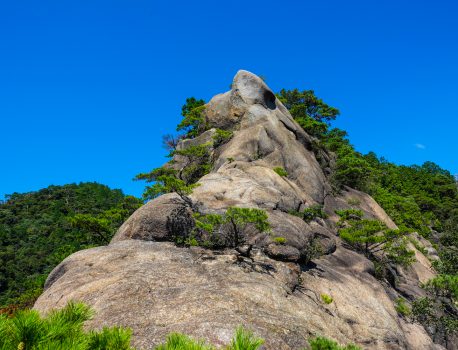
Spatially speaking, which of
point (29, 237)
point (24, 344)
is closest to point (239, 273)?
point (24, 344)

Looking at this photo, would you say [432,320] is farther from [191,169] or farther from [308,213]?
[191,169]

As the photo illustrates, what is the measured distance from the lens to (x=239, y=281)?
14.4 m

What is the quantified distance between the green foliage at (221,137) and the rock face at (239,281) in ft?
13.6

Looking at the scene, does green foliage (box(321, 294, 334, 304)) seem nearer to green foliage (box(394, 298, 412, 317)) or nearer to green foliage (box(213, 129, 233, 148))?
green foliage (box(394, 298, 412, 317))

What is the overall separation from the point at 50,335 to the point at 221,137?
32.5 m

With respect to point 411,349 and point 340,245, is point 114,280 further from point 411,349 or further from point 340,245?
point 340,245

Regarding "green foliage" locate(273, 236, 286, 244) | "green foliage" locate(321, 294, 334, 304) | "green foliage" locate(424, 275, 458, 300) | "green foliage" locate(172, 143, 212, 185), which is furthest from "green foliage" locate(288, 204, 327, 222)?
"green foliage" locate(172, 143, 212, 185)

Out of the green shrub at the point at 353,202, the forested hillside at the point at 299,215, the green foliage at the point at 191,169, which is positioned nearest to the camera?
the forested hillside at the point at 299,215

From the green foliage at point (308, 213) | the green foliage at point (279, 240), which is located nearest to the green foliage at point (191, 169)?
the green foliage at point (308, 213)

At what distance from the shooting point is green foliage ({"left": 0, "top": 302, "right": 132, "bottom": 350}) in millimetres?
4383

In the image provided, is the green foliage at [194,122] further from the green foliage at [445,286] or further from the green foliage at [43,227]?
the green foliage at [445,286]

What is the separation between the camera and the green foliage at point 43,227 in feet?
136

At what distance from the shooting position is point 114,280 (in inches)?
520

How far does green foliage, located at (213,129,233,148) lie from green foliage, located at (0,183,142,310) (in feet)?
Result: 30.8
